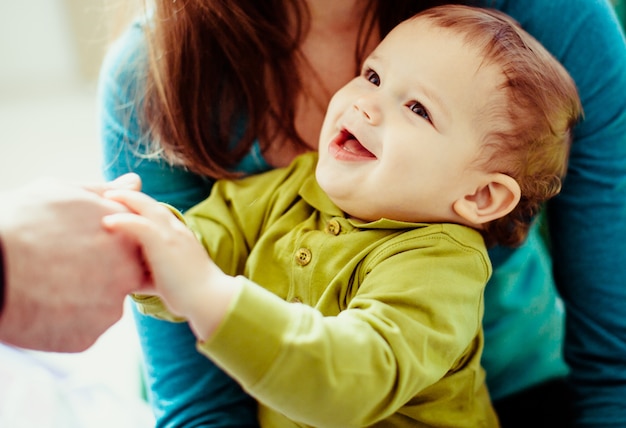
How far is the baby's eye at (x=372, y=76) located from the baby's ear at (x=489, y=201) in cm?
17

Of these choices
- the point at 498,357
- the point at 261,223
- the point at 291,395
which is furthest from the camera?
the point at 498,357

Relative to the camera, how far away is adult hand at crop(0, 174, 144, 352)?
0.53 metres

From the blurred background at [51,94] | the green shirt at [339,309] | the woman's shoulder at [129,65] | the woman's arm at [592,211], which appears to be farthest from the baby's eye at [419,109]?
→ the blurred background at [51,94]

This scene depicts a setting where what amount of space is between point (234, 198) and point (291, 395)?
0.33 meters

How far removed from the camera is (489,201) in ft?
2.46

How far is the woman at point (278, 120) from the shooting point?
852 millimetres

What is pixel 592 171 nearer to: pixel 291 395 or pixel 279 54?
pixel 279 54

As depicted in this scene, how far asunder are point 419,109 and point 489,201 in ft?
0.43

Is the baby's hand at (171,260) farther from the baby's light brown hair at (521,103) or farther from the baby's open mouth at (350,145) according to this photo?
the baby's light brown hair at (521,103)

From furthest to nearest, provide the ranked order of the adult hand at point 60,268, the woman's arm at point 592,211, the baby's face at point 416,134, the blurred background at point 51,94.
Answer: the blurred background at point 51,94
the woman's arm at point 592,211
the baby's face at point 416,134
the adult hand at point 60,268

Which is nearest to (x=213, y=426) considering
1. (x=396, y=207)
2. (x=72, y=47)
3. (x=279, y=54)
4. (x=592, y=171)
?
(x=396, y=207)

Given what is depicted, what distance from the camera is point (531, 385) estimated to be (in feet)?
3.36

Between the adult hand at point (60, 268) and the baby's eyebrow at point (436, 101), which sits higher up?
the baby's eyebrow at point (436, 101)

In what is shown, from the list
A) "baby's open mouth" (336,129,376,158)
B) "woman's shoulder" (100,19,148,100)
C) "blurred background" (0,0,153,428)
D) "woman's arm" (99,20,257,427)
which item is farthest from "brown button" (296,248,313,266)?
"blurred background" (0,0,153,428)
